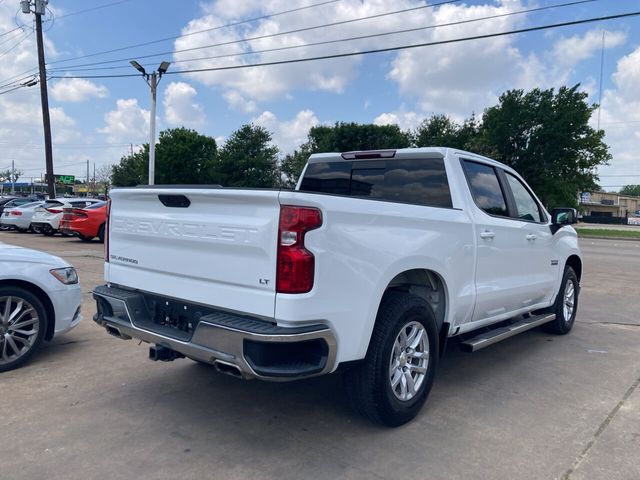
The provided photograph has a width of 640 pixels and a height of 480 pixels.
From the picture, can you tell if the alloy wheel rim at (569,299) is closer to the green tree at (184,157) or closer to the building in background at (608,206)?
the green tree at (184,157)

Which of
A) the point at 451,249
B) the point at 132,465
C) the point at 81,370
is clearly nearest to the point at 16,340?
the point at 81,370

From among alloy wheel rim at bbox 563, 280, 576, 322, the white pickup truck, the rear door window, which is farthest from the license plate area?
alloy wheel rim at bbox 563, 280, 576, 322

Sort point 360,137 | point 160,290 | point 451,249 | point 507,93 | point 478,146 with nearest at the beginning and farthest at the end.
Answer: point 160,290 < point 451,249 < point 478,146 < point 507,93 < point 360,137

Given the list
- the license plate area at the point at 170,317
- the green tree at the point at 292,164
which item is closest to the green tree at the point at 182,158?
the green tree at the point at 292,164

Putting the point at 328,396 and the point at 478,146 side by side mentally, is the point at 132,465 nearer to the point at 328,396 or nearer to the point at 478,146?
the point at 328,396

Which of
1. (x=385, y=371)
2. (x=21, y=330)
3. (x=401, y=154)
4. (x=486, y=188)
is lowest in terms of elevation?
(x=21, y=330)

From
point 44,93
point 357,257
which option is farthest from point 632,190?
point 357,257

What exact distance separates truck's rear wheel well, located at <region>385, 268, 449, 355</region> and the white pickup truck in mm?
12

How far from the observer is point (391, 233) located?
3430mm

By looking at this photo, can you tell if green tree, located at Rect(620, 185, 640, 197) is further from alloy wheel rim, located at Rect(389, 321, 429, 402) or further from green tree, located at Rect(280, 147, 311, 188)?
alloy wheel rim, located at Rect(389, 321, 429, 402)

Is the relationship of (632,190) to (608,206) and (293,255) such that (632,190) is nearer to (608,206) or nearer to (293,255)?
(608,206)

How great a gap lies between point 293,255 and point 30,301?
3.15 metres

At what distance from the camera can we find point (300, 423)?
3.71m

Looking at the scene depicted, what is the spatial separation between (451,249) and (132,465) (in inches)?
103
